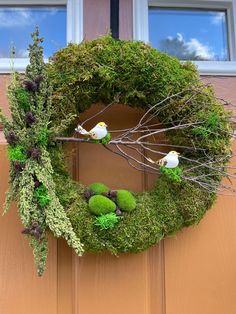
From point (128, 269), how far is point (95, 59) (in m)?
0.68

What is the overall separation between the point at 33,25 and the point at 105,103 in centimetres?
50

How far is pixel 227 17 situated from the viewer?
1.66 m

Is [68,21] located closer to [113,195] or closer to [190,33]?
[190,33]

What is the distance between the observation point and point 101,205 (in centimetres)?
117

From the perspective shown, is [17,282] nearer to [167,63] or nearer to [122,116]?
[122,116]

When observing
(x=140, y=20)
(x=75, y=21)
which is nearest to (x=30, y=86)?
(x=75, y=21)

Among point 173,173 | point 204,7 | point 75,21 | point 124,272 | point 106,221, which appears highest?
point 204,7

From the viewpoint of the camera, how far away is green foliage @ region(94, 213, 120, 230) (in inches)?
45.6

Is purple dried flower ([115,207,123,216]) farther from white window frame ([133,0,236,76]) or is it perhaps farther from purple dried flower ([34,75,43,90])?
white window frame ([133,0,236,76])

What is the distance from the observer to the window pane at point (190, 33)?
1.63 meters

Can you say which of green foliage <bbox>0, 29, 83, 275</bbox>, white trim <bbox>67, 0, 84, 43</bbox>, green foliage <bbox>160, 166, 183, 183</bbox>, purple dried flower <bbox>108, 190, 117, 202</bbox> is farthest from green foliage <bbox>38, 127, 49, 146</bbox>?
white trim <bbox>67, 0, 84, 43</bbox>

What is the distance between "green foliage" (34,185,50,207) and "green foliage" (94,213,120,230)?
0.52 feet

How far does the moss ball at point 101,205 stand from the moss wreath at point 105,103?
0.08 feet

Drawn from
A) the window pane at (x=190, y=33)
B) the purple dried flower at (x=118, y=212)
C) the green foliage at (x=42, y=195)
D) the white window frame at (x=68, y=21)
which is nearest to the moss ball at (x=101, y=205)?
the purple dried flower at (x=118, y=212)
